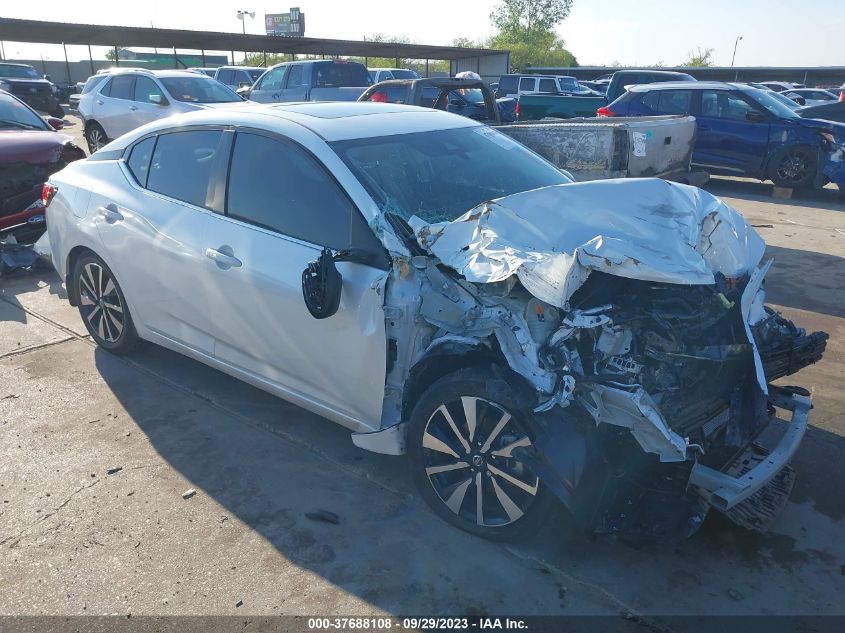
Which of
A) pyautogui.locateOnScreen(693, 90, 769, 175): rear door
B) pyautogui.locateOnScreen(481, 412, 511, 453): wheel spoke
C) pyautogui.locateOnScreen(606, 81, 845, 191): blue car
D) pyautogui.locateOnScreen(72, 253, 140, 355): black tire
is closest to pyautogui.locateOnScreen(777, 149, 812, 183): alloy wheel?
pyautogui.locateOnScreen(606, 81, 845, 191): blue car

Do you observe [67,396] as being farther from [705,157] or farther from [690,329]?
[705,157]

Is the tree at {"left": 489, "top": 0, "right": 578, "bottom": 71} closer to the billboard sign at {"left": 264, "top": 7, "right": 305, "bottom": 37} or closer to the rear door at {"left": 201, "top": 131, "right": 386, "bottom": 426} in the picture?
the billboard sign at {"left": 264, "top": 7, "right": 305, "bottom": 37}

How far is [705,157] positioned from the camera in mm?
11977

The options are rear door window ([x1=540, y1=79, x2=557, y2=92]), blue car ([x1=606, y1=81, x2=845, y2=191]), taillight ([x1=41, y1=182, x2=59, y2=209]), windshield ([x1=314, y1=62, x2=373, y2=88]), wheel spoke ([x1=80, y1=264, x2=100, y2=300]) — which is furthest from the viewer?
rear door window ([x1=540, y1=79, x2=557, y2=92])

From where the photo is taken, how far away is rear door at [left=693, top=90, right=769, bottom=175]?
1145 cm

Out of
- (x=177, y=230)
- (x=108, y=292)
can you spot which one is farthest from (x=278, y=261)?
(x=108, y=292)

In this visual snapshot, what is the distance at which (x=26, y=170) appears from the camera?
730 cm

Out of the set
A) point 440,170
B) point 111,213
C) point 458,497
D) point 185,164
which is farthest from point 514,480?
point 111,213

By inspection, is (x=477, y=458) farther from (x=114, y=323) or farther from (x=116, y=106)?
(x=116, y=106)

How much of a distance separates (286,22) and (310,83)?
65667mm

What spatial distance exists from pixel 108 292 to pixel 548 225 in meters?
3.20

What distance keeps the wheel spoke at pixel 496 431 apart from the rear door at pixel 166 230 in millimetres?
1863

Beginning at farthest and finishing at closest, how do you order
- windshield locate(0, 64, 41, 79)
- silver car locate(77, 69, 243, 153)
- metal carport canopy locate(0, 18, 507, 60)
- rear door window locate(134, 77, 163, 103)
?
1. metal carport canopy locate(0, 18, 507, 60)
2. windshield locate(0, 64, 41, 79)
3. rear door window locate(134, 77, 163, 103)
4. silver car locate(77, 69, 243, 153)

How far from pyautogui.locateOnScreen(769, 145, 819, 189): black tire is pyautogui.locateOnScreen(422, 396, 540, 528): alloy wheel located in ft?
34.4
